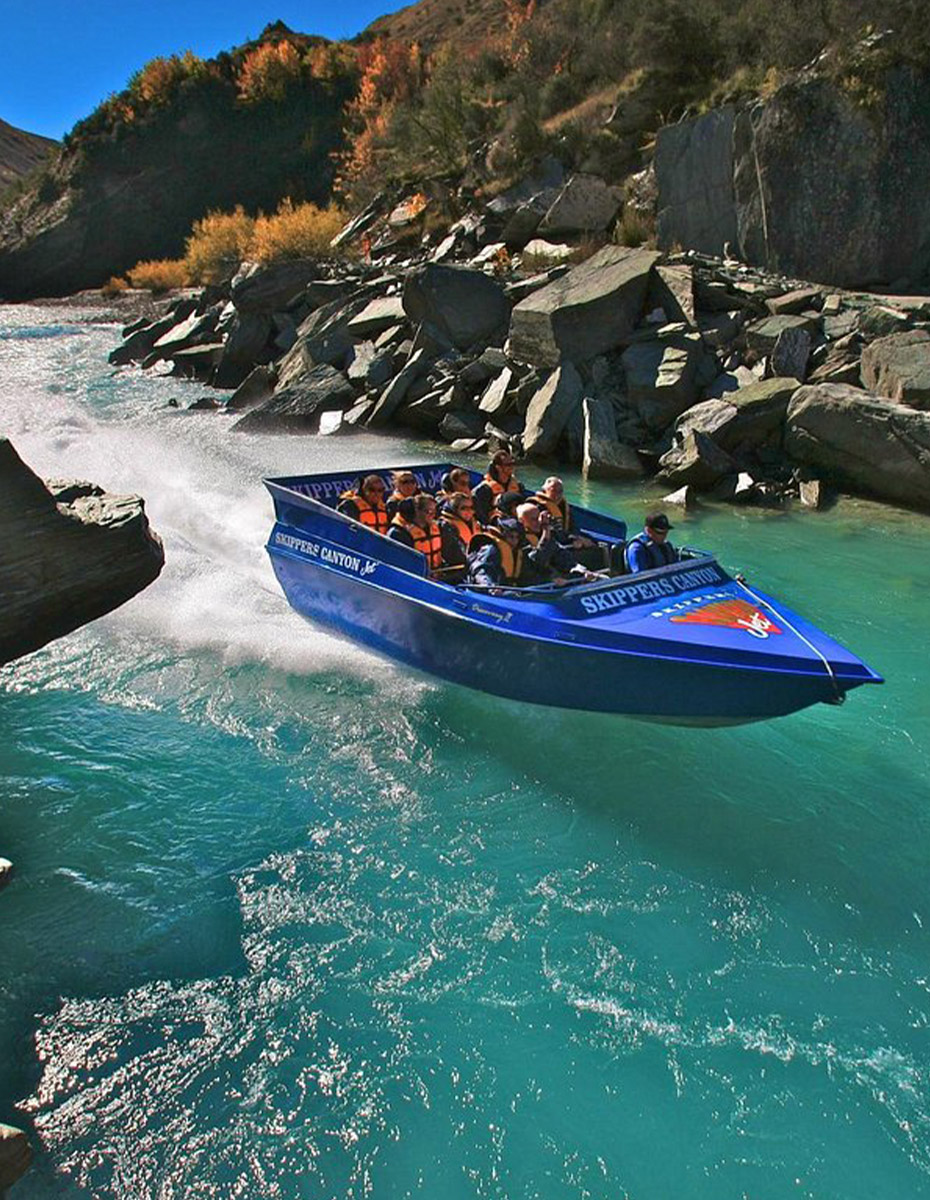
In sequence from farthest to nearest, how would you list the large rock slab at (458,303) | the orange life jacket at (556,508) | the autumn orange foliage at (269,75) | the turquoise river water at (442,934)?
the autumn orange foliage at (269,75)
the large rock slab at (458,303)
the orange life jacket at (556,508)
the turquoise river water at (442,934)

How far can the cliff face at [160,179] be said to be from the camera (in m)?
46.5

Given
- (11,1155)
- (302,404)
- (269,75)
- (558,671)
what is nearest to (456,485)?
(558,671)

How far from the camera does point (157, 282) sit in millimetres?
41219

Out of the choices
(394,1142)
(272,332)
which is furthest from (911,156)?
(394,1142)

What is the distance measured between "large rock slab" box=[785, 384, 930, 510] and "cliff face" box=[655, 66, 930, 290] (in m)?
5.37

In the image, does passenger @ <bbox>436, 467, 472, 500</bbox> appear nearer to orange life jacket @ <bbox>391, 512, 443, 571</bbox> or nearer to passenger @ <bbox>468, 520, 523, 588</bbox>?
orange life jacket @ <bbox>391, 512, 443, 571</bbox>

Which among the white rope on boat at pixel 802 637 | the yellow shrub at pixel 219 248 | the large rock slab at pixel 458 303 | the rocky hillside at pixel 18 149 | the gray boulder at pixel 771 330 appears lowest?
the white rope on boat at pixel 802 637

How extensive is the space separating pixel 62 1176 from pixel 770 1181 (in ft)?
10.9

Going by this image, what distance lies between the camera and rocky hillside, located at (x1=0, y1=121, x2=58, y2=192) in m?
110

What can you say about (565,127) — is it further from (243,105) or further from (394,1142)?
(243,105)

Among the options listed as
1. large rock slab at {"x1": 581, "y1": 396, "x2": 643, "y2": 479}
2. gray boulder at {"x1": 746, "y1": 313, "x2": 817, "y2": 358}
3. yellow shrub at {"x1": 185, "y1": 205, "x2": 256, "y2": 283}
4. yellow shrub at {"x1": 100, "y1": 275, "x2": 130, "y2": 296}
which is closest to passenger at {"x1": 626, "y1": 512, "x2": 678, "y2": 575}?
large rock slab at {"x1": 581, "y1": 396, "x2": 643, "y2": 479}

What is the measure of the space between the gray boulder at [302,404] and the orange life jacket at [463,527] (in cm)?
1033

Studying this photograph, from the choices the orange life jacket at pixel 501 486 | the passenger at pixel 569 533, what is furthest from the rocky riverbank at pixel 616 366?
the passenger at pixel 569 533

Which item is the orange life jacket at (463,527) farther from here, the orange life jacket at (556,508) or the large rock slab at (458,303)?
the large rock slab at (458,303)
